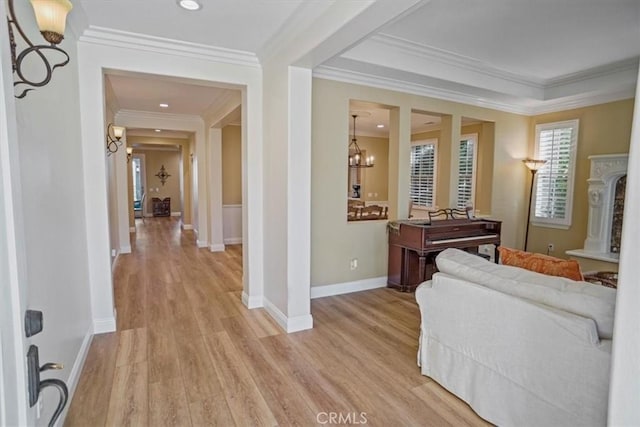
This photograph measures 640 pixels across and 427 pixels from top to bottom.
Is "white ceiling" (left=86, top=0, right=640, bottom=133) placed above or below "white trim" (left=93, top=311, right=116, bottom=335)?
above

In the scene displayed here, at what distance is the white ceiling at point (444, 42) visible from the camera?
2648 mm

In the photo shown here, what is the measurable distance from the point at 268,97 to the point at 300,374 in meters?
2.55

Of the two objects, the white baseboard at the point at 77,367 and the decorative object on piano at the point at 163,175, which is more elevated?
the decorative object on piano at the point at 163,175

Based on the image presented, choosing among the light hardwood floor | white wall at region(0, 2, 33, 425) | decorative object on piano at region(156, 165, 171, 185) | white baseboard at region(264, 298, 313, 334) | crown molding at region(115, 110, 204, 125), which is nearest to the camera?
white wall at region(0, 2, 33, 425)

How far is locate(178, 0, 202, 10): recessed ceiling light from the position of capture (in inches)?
99.8

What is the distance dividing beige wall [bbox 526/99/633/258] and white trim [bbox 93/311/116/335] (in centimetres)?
613

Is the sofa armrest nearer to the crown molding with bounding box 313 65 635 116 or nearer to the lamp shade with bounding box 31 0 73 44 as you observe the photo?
the lamp shade with bounding box 31 0 73 44

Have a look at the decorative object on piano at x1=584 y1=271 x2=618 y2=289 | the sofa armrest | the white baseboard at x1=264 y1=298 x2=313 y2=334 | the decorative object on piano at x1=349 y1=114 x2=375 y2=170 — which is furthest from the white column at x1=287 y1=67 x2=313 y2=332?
the decorative object on piano at x1=349 y1=114 x2=375 y2=170

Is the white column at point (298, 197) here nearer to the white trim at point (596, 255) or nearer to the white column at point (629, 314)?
the white column at point (629, 314)

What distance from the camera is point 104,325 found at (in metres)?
3.26

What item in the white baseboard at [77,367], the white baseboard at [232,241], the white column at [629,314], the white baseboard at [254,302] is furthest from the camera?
the white baseboard at [232,241]

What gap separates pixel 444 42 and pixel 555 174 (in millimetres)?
3343

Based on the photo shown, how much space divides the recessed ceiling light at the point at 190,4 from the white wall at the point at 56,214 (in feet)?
3.02

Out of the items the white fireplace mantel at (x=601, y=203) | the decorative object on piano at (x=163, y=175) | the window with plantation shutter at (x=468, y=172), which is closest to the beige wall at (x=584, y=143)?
the white fireplace mantel at (x=601, y=203)
